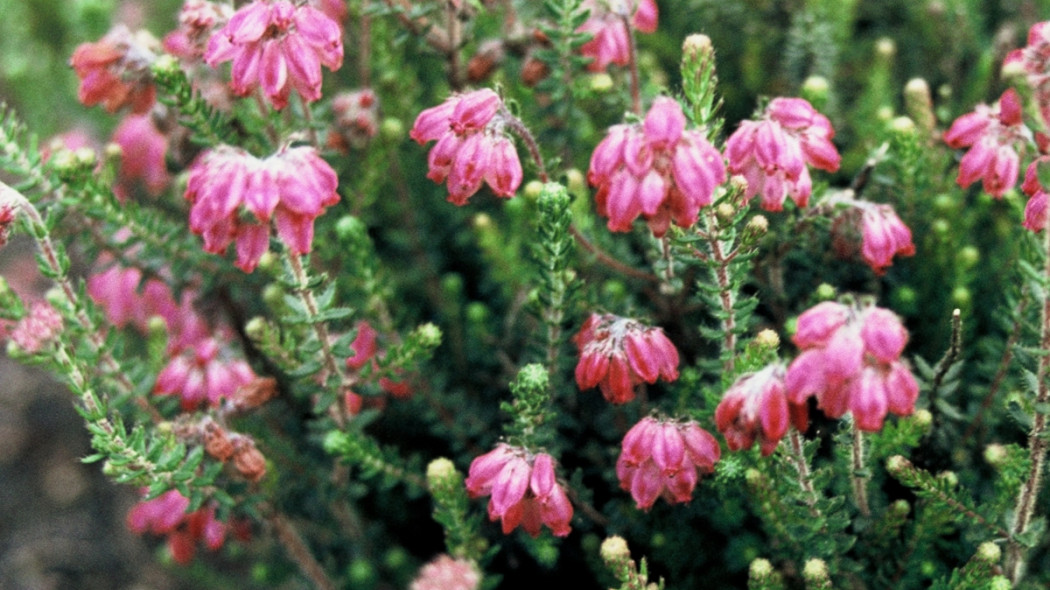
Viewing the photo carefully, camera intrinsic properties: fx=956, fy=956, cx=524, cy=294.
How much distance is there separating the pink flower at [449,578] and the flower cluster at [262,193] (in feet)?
2.94

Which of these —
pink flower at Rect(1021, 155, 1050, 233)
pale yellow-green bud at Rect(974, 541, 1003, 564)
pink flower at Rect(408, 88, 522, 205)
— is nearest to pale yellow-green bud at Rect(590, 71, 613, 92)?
pink flower at Rect(408, 88, 522, 205)

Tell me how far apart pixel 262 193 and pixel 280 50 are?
47 centimetres

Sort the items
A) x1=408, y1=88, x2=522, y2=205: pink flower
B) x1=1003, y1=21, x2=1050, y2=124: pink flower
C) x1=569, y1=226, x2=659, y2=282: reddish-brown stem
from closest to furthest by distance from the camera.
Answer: x1=1003, y1=21, x2=1050, y2=124: pink flower → x1=408, y1=88, x2=522, y2=205: pink flower → x1=569, y1=226, x2=659, y2=282: reddish-brown stem

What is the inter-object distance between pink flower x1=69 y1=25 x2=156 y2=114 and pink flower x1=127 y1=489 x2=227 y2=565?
1.14m

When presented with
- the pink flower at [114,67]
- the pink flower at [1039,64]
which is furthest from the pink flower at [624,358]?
the pink flower at [114,67]

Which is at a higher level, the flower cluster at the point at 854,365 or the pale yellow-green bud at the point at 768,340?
the flower cluster at the point at 854,365

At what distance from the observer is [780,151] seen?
2.04m

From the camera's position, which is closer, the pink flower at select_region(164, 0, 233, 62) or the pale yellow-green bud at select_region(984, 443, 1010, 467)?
the pale yellow-green bud at select_region(984, 443, 1010, 467)

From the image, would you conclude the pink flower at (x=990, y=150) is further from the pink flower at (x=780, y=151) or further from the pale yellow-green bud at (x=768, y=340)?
the pale yellow-green bud at (x=768, y=340)

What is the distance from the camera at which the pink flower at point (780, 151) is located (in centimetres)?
205

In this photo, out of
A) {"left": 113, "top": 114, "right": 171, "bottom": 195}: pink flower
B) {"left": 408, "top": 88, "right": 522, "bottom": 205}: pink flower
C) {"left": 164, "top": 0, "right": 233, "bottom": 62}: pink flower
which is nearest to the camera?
{"left": 408, "top": 88, "right": 522, "bottom": 205}: pink flower

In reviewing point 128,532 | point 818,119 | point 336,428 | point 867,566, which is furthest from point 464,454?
point 128,532

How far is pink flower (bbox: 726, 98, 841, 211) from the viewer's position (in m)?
2.05

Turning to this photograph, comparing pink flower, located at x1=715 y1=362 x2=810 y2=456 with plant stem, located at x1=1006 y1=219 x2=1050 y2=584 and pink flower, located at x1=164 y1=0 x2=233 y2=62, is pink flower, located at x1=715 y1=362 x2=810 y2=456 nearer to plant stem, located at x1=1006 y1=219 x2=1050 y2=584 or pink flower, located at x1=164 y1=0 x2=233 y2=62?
plant stem, located at x1=1006 y1=219 x2=1050 y2=584
